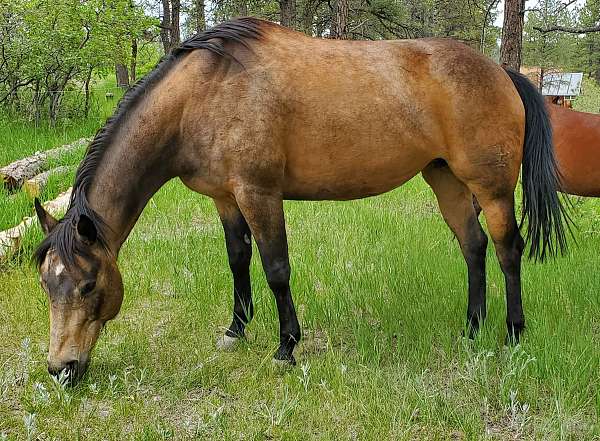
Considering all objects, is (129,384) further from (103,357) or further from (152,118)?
(152,118)

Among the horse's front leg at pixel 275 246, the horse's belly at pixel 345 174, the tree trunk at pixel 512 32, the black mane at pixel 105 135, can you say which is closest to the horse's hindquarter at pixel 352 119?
the horse's belly at pixel 345 174

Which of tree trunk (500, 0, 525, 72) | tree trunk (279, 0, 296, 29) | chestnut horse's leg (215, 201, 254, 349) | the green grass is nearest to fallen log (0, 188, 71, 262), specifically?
the green grass

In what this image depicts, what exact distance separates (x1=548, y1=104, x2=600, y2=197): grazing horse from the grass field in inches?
24.0

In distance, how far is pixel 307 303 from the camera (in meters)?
4.31

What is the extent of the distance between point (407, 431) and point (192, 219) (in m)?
5.02

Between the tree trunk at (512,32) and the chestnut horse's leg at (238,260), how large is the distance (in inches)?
236

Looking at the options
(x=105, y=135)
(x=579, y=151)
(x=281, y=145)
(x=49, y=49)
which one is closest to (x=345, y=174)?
(x=281, y=145)

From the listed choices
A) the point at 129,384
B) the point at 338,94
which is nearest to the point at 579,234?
the point at 338,94

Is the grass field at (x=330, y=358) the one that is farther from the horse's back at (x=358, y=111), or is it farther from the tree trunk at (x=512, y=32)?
the tree trunk at (x=512, y=32)

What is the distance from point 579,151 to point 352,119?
9.29ft

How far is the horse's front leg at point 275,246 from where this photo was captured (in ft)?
10.9

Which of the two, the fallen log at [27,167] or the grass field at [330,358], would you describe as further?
the fallen log at [27,167]

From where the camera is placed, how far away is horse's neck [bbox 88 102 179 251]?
10.8 feet

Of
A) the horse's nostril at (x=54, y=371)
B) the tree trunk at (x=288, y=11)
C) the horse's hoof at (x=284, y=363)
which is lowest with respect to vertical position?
the horse's hoof at (x=284, y=363)
